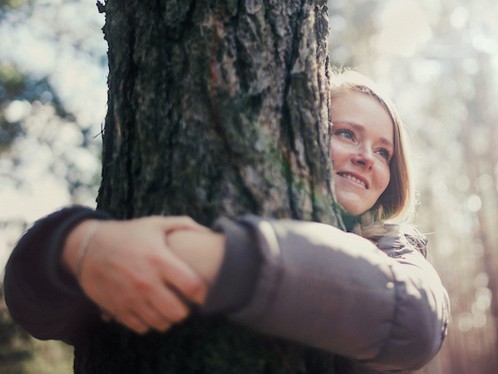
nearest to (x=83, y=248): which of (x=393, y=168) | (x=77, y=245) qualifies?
(x=77, y=245)

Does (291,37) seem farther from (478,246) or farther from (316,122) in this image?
(478,246)

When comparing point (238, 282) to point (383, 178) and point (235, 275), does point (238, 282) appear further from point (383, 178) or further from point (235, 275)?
point (383, 178)

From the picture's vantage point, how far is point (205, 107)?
4.81ft

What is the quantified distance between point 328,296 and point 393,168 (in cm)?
159

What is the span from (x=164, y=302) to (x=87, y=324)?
0.53 m

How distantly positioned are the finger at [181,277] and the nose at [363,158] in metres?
1.33

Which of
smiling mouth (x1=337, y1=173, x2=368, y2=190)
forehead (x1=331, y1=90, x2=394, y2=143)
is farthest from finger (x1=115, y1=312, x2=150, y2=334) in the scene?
forehead (x1=331, y1=90, x2=394, y2=143)

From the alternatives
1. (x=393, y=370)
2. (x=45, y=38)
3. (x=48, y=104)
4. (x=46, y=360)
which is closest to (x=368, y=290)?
(x=393, y=370)

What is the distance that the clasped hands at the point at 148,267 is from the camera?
111 cm

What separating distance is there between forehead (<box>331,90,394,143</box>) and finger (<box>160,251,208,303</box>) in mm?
1401

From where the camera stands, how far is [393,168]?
8.62ft

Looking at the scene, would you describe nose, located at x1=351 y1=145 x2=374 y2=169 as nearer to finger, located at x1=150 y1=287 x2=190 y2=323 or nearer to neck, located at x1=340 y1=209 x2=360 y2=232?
neck, located at x1=340 y1=209 x2=360 y2=232

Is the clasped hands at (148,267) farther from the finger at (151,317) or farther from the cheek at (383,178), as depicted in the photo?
the cheek at (383,178)

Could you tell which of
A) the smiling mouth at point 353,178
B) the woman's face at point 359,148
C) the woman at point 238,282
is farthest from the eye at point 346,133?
the woman at point 238,282
